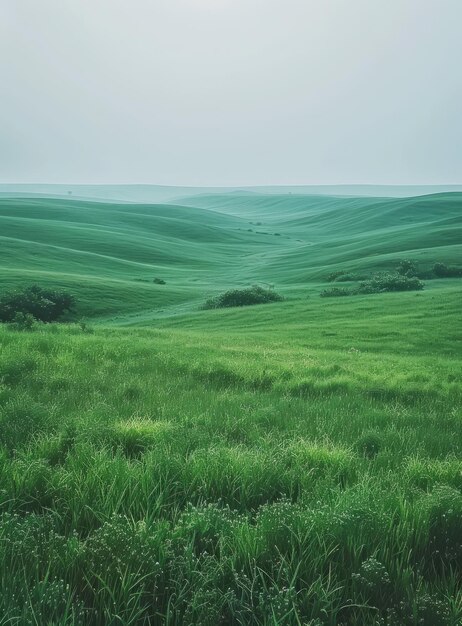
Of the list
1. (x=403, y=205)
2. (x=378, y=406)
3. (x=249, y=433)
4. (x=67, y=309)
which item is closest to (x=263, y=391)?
(x=378, y=406)

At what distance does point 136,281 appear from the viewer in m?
66.1

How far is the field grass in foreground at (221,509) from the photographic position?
3414 millimetres

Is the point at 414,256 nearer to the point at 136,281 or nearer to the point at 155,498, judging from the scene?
the point at 136,281

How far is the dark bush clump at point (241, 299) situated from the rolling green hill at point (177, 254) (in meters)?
2.80

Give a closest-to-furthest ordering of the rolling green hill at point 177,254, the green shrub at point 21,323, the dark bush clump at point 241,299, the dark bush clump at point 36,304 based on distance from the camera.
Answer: the green shrub at point 21,323 → the dark bush clump at point 36,304 → the dark bush clump at point 241,299 → the rolling green hill at point 177,254

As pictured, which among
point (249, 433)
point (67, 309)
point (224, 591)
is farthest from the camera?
point (67, 309)

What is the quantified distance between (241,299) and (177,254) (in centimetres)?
4951

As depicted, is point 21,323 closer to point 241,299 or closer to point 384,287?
point 241,299

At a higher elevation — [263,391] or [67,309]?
[263,391]

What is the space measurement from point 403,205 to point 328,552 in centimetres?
16511

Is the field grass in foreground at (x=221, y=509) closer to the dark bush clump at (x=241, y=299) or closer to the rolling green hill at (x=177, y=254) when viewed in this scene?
the dark bush clump at (x=241, y=299)

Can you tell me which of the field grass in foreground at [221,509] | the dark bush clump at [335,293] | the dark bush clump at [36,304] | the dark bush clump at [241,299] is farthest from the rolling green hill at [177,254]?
the field grass in foreground at [221,509]

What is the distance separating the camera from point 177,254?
3846 inches

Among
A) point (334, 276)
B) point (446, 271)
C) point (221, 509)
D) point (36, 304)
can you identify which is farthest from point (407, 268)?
point (221, 509)
